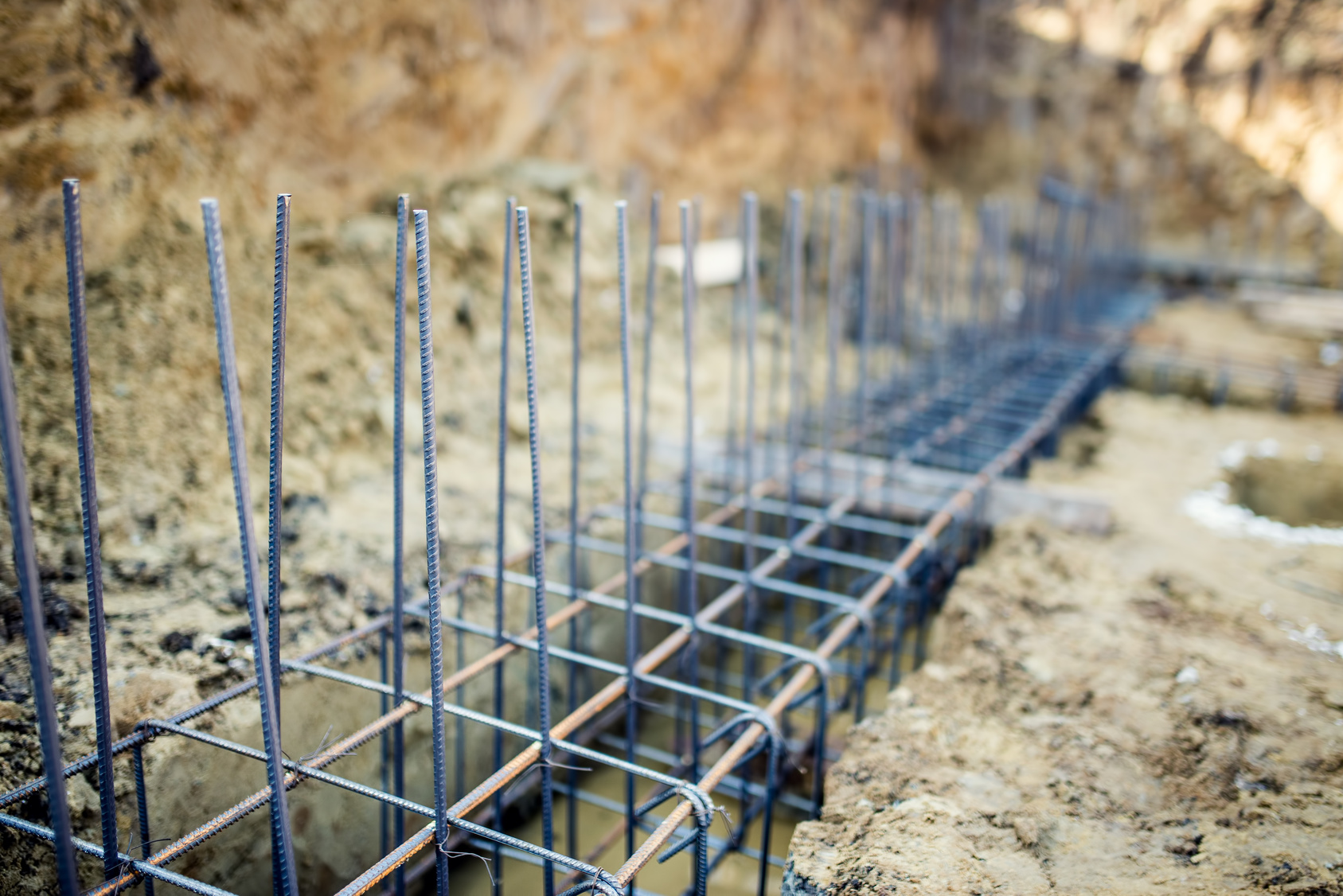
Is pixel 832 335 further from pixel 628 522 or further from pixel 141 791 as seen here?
pixel 141 791

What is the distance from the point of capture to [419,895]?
4703 millimetres

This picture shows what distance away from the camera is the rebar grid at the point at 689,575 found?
2512 mm

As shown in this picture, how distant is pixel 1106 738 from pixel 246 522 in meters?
3.40

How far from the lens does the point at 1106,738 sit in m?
3.72

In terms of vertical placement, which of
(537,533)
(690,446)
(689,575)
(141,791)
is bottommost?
(141,791)

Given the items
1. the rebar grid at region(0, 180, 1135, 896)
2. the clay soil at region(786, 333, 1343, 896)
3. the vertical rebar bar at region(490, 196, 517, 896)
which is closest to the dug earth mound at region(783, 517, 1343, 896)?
the clay soil at region(786, 333, 1343, 896)

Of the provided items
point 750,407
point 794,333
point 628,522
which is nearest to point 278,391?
point 628,522

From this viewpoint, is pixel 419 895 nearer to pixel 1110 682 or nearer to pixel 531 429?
pixel 531 429

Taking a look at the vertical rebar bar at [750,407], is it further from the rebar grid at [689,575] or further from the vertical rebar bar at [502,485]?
the vertical rebar bar at [502,485]

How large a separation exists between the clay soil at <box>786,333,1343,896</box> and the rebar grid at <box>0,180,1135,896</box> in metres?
0.39

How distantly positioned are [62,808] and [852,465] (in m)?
5.03

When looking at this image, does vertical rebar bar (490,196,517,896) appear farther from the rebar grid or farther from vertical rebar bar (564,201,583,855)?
vertical rebar bar (564,201,583,855)

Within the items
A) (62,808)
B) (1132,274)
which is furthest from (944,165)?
(62,808)

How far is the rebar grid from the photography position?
2512 millimetres
